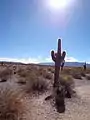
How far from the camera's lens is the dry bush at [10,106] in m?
8.52

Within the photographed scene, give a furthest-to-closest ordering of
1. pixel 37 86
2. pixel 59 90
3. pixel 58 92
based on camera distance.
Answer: pixel 37 86 < pixel 59 90 < pixel 58 92

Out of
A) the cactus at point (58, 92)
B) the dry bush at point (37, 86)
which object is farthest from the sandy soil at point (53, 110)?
the dry bush at point (37, 86)

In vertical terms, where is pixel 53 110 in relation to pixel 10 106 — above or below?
below

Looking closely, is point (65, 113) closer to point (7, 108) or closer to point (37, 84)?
point (7, 108)

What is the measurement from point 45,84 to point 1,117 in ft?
31.8

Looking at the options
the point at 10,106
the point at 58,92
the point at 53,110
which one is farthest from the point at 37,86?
the point at 10,106

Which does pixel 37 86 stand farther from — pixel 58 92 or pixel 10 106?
pixel 10 106

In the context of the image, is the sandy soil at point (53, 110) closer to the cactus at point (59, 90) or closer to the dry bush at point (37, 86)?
the cactus at point (59, 90)

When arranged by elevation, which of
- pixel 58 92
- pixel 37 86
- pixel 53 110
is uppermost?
pixel 37 86

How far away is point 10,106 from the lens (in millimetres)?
8805

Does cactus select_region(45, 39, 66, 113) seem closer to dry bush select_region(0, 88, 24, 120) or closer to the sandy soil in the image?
the sandy soil

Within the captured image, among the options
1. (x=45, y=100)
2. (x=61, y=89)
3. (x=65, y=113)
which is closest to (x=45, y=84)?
(x=61, y=89)

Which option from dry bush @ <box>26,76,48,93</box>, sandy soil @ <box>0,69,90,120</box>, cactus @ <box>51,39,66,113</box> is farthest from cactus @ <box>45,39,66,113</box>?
dry bush @ <box>26,76,48,93</box>

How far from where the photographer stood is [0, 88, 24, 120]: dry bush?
28.0 ft
